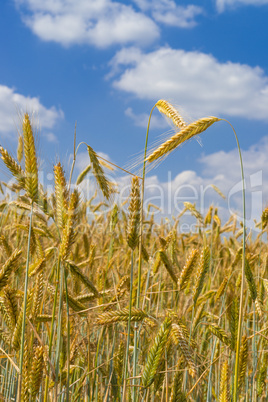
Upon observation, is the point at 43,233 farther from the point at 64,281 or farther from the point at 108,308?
the point at 64,281

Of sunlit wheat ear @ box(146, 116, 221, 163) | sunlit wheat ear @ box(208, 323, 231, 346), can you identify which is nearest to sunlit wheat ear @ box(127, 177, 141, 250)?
sunlit wheat ear @ box(146, 116, 221, 163)

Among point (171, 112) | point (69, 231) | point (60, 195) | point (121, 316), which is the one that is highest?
point (171, 112)

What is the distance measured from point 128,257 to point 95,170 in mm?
1894

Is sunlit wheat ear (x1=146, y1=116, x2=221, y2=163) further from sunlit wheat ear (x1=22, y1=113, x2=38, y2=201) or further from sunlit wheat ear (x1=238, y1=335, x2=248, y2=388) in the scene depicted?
sunlit wheat ear (x1=238, y1=335, x2=248, y2=388)

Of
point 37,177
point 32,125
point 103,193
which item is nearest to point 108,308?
point 103,193

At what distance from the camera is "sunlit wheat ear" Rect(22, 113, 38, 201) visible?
1.52 meters

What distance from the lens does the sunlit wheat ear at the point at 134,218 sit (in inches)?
59.8

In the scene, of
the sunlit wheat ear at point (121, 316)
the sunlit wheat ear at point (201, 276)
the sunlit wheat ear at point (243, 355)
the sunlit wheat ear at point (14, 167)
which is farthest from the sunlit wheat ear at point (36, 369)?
the sunlit wheat ear at point (243, 355)

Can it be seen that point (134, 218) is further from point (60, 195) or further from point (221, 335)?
point (221, 335)

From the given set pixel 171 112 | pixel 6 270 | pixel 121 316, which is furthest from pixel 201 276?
pixel 6 270

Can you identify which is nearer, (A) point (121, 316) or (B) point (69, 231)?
(B) point (69, 231)

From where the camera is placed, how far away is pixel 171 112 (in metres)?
1.75

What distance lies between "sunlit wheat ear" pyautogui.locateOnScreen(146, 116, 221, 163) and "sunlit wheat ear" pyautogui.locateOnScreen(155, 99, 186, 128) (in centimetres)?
7

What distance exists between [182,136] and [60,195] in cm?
50
